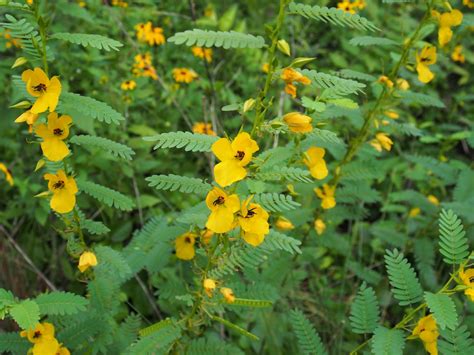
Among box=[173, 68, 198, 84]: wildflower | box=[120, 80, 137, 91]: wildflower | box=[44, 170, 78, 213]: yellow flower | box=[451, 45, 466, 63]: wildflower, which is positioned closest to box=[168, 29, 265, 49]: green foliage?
box=[44, 170, 78, 213]: yellow flower

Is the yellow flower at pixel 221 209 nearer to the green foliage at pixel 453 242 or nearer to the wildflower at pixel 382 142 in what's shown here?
the green foliage at pixel 453 242

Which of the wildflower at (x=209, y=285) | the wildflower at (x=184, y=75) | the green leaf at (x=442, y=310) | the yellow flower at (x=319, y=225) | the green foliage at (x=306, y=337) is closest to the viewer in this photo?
the green leaf at (x=442, y=310)

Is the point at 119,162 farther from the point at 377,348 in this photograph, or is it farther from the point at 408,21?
the point at 408,21

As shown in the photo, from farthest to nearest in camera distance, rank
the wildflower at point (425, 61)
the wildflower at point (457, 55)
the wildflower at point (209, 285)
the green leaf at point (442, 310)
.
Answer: the wildflower at point (457, 55) < the wildflower at point (425, 61) < the wildflower at point (209, 285) < the green leaf at point (442, 310)

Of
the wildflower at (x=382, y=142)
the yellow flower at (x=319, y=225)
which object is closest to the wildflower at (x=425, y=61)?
the wildflower at (x=382, y=142)

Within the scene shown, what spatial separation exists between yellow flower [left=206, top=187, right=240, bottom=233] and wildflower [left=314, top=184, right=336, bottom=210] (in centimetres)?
100

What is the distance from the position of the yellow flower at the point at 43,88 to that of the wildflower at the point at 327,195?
1.40 m

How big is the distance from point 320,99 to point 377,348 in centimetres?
92

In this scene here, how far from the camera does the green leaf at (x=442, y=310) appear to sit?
169 centimetres

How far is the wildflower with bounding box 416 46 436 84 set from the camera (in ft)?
8.03

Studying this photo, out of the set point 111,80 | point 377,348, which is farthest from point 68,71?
point 377,348

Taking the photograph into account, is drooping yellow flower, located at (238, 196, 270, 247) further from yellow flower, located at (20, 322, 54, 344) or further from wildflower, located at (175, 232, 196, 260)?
yellow flower, located at (20, 322, 54, 344)

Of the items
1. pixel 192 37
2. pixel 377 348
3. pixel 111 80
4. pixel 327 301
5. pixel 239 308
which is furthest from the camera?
pixel 111 80

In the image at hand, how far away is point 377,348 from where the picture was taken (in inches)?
70.7
